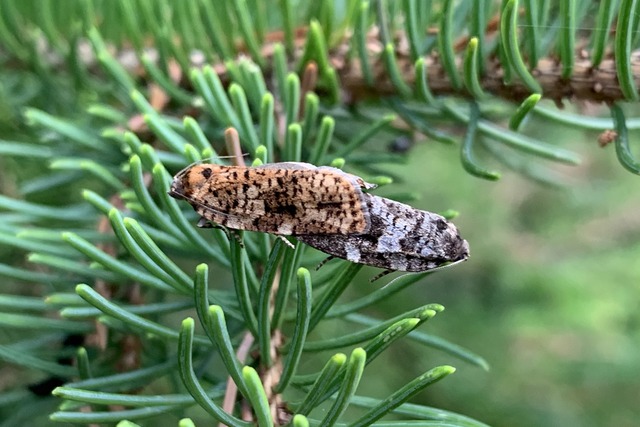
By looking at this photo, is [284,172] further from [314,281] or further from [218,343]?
[218,343]

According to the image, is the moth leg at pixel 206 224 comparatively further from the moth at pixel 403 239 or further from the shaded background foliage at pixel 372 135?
the moth at pixel 403 239

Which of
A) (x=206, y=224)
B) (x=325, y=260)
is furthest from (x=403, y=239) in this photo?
(x=206, y=224)

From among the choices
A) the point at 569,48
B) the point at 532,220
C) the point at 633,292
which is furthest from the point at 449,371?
the point at 532,220

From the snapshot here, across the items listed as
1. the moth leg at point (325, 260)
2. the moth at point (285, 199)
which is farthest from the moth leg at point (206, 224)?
the moth leg at point (325, 260)

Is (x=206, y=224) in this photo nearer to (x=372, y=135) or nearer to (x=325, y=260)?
(x=325, y=260)

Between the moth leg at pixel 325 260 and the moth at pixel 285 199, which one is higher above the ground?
the moth at pixel 285 199

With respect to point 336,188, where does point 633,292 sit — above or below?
below
